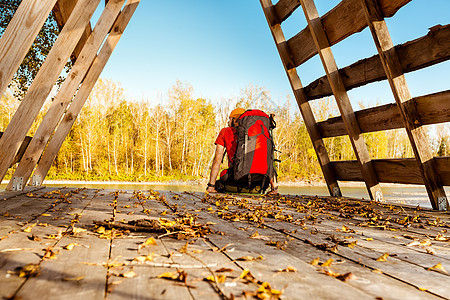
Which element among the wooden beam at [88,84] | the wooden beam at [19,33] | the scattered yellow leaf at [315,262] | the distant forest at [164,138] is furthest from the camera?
the distant forest at [164,138]

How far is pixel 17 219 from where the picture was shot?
87.8 inches

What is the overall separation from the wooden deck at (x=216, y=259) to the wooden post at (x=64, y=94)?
2130 millimetres

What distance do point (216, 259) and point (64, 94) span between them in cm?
403

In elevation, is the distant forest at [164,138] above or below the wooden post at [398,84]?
above

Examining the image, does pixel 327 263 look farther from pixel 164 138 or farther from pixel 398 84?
pixel 164 138

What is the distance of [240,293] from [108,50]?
5.05m

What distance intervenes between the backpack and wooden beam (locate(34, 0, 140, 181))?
7.99ft

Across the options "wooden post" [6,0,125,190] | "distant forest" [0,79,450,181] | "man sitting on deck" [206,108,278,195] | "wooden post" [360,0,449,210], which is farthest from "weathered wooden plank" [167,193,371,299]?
"distant forest" [0,79,450,181]

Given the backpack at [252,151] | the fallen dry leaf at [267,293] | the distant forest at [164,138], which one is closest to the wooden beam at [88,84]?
the backpack at [252,151]

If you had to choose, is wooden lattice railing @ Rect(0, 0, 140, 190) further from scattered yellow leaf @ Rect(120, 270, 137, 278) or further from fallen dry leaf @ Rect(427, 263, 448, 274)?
fallen dry leaf @ Rect(427, 263, 448, 274)

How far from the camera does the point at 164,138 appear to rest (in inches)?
1491

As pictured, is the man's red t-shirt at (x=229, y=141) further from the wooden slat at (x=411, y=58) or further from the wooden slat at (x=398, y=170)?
the wooden slat at (x=411, y=58)

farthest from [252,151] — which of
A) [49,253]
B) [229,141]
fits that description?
[49,253]

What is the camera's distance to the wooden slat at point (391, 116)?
3.44 meters
